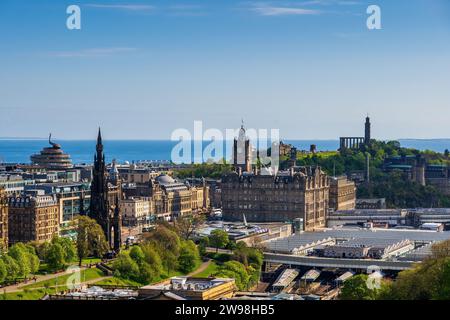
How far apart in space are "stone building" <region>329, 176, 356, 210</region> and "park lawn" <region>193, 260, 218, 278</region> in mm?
21465

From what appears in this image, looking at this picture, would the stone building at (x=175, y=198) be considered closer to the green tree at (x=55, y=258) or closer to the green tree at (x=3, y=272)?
the green tree at (x=55, y=258)

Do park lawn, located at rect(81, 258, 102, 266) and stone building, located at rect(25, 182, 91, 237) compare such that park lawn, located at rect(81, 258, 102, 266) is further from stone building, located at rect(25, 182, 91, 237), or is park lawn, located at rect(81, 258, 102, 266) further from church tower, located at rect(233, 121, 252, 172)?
church tower, located at rect(233, 121, 252, 172)

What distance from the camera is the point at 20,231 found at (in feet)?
138

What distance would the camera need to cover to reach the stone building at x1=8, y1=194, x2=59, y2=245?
41.9 m

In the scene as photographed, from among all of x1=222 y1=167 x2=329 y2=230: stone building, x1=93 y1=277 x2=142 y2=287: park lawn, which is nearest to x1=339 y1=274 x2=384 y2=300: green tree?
x1=93 y1=277 x2=142 y2=287: park lawn

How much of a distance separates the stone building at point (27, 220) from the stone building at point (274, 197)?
14156 millimetres

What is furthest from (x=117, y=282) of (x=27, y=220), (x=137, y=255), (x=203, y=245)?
(x=27, y=220)

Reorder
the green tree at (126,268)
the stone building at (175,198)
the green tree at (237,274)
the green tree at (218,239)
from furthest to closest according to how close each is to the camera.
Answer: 1. the stone building at (175,198)
2. the green tree at (218,239)
3. the green tree at (126,268)
4. the green tree at (237,274)

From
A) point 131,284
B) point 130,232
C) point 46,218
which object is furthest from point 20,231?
point 131,284

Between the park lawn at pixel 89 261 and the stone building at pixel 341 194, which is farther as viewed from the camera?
the stone building at pixel 341 194

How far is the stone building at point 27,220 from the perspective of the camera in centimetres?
4188

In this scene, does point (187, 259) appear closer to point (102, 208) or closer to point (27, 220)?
point (102, 208)

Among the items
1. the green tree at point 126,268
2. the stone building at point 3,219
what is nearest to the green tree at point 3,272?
the green tree at point 126,268

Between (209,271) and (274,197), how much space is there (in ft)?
56.6
